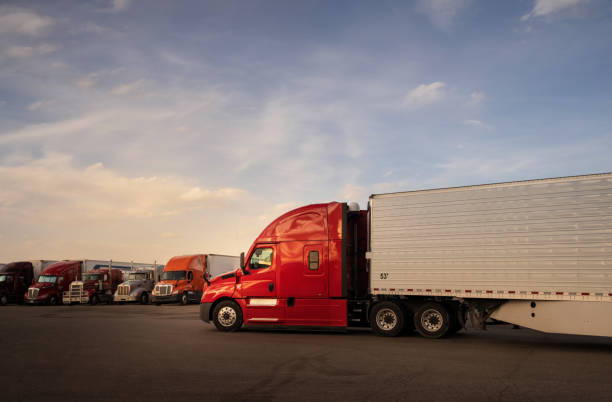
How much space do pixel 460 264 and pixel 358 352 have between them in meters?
3.66

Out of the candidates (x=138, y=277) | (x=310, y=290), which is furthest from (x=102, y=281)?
(x=310, y=290)

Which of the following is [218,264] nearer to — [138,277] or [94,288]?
[138,277]

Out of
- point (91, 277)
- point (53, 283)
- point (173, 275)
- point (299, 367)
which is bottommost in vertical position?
point (299, 367)

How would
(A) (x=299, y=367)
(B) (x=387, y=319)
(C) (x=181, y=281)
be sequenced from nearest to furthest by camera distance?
(A) (x=299, y=367), (B) (x=387, y=319), (C) (x=181, y=281)

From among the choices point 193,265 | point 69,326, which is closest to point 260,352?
point 69,326

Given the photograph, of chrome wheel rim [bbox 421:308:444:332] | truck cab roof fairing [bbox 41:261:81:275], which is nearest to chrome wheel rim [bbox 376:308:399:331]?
chrome wheel rim [bbox 421:308:444:332]

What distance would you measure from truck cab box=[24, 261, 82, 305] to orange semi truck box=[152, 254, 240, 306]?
7.97m

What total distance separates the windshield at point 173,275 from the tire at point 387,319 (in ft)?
75.9

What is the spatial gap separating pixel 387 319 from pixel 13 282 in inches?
1364

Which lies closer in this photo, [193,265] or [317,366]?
[317,366]

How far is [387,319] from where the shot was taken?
14.3 metres

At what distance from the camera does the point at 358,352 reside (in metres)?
11.2

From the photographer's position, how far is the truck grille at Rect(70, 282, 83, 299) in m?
37.7

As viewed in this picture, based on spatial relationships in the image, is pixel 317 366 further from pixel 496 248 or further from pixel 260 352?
pixel 496 248
